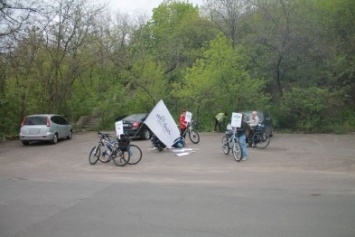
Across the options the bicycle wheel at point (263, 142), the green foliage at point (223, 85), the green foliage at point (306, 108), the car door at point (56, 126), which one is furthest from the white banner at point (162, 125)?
the green foliage at point (306, 108)

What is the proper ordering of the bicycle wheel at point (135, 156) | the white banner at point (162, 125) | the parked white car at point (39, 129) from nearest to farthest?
the bicycle wheel at point (135, 156) < the white banner at point (162, 125) < the parked white car at point (39, 129)

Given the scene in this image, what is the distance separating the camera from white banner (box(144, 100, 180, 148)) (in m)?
16.6

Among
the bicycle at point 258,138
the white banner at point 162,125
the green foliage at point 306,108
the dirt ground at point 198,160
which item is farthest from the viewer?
the green foliage at point 306,108

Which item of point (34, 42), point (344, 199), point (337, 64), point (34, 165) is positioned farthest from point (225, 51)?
point (344, 199)

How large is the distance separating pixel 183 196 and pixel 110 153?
6.24 meters

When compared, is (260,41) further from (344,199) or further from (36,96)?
(344,199)

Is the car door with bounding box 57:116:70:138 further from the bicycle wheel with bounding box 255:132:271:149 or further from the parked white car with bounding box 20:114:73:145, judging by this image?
the bicycle wheel with bounding box 255:132:271:149

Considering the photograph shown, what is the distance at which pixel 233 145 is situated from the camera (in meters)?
14.2

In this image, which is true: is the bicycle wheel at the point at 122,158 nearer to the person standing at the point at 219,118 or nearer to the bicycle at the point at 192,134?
the bicycle at the point at 192,134

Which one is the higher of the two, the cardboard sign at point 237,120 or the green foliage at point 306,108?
the green foliage at point 306,108

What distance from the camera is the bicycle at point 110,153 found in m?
13.8

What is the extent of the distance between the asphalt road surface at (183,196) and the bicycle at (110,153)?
0.28 m

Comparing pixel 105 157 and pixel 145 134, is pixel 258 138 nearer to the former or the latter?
pixel 105 157

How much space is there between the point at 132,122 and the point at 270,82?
11497 mm
